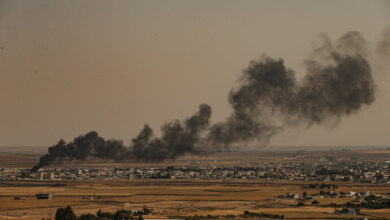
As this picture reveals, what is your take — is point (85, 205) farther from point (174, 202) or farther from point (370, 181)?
point (370, 181)

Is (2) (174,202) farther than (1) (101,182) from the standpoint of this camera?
No

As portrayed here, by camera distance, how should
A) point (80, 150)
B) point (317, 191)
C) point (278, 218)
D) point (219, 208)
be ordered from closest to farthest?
1. point (278, 218)
2. point (219, 208)
3. point (317, 191)
4. point (80, 150)

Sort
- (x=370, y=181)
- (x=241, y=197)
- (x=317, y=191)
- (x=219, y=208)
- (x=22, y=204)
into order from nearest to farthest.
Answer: (x=219, y=208) < (x=22, y=204) < (x=241, y=197) < (x=317, y=191) < (x=370, y=181)

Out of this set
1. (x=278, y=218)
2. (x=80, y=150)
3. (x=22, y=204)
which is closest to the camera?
(x=278, y=218)

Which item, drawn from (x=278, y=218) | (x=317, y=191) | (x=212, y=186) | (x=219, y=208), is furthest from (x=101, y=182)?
(x=278, y=218)

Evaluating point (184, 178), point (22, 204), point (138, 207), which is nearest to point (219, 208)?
point (138, 207)

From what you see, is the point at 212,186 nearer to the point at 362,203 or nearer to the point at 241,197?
the point at 241,197
